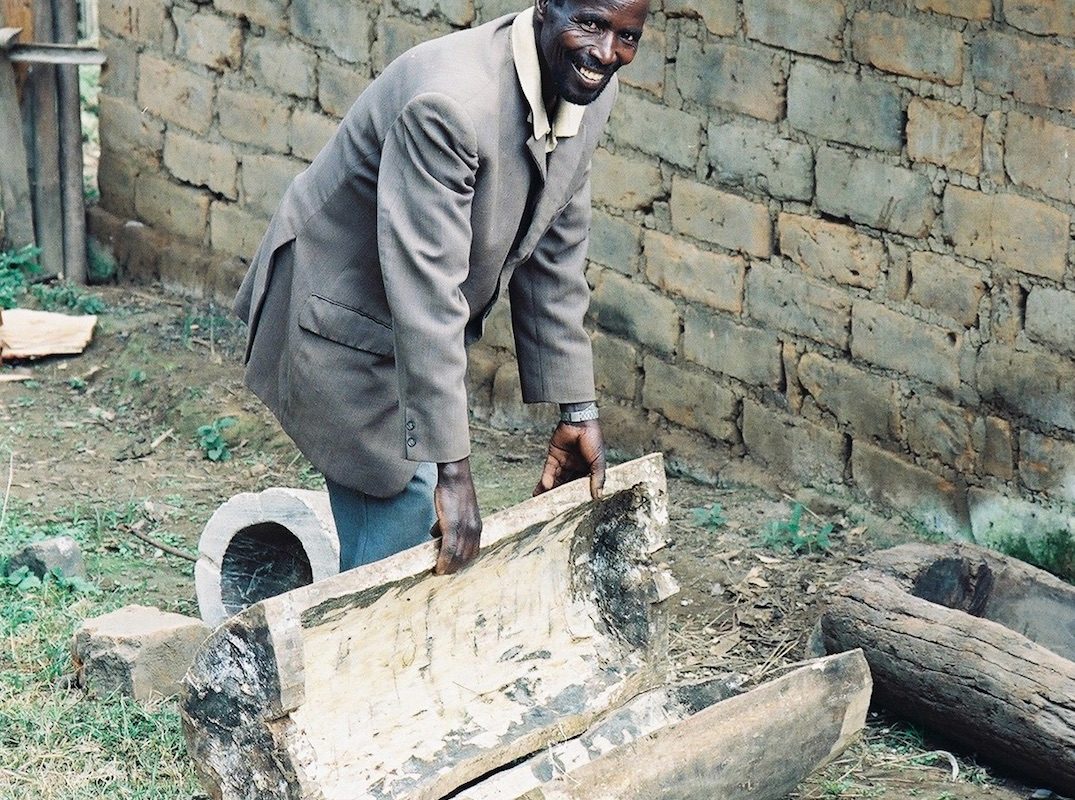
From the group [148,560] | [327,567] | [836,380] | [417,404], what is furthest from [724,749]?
[148,560]

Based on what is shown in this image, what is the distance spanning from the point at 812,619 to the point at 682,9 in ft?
6.64

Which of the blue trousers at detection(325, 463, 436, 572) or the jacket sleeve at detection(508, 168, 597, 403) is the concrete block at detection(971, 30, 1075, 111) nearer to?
the jacket sleeve at detection(508, 168, 597, 403)

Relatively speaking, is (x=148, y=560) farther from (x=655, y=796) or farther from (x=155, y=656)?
(x=655, y=796)

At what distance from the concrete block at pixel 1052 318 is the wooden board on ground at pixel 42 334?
3954 millimetres

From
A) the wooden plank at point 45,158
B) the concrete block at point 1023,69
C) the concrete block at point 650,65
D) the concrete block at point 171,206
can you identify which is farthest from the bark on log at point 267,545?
the wooden plank at point 45,158

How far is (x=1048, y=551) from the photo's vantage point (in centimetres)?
481

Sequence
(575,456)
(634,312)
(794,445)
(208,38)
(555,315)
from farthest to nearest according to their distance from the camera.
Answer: (208,38), (634,312), (794,445), (575,456), (555,315)

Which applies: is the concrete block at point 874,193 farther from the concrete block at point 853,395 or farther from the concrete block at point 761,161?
the concrete block at point 853,395

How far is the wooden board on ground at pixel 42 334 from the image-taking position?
682cm

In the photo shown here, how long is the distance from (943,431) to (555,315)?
1768 millimetres

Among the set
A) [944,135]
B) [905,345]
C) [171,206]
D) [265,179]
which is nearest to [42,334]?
[171,206]

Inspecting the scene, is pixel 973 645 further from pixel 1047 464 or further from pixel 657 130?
pixel 657 130

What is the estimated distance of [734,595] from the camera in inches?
194

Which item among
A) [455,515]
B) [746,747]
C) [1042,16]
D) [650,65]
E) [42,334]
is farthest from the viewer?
[42,334]
